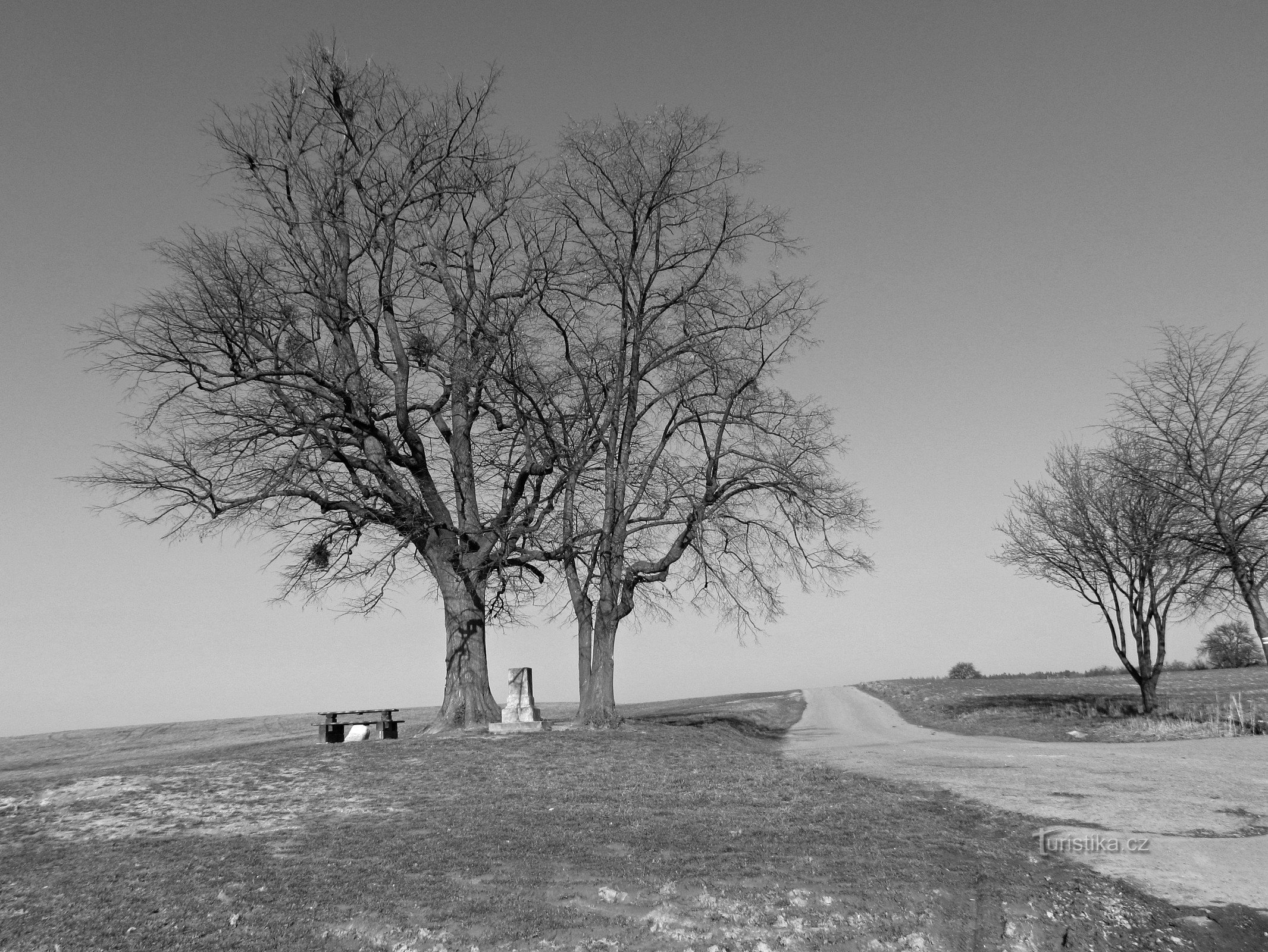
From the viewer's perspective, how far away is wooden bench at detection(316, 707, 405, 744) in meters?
20.1

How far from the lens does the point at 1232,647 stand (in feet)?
234

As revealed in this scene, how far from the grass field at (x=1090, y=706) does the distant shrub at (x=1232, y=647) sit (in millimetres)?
24019

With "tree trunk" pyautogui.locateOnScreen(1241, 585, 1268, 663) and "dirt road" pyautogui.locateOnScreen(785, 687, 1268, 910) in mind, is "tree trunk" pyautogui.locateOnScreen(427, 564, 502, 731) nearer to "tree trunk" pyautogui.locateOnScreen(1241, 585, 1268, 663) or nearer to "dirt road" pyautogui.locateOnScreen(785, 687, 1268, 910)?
"dirt road" pyautogui.locateOnScreen(785, 687, 1268, 910)

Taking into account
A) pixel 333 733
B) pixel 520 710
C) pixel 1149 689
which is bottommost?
pixel 1149 689

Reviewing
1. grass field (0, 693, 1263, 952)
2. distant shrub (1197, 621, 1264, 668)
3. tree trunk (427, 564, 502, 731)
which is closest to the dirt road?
grass field (0, 693, 1263, 952)

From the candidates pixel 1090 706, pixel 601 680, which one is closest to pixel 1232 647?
pixel 1090 706

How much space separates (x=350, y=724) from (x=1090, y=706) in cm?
2267

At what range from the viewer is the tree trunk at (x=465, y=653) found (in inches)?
788

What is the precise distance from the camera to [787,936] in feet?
21.8

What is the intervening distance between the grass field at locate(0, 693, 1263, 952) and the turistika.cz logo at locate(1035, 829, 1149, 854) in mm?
277

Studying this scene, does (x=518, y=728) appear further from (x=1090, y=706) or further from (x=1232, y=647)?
(x=1232, y=647)

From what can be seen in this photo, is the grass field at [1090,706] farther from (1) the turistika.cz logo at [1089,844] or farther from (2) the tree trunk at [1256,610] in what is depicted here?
(1) the turistika.cz logo at [1089,844]

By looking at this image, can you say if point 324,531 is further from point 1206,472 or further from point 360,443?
point 1206,472

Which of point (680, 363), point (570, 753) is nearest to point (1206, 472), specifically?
point (680, 363)
